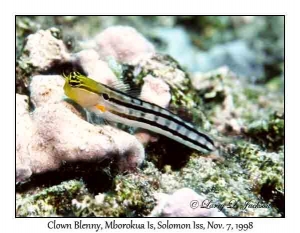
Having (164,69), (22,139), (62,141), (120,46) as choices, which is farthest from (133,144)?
(120,46)

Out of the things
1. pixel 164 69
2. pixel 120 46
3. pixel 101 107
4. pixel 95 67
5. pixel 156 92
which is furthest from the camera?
pixel 120 46

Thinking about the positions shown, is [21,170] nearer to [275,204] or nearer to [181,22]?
[275,204]

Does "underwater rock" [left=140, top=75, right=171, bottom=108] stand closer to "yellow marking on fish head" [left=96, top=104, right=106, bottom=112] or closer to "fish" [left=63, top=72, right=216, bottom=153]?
"fish" [left=63, top=72, right=216, bottom=153]

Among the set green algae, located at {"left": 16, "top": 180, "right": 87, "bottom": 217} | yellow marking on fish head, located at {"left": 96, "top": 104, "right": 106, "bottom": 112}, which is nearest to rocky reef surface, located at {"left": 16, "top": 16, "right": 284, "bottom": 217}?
green algae, located at {"left": 16, "top": 180, "right": 87, "bottom": 217}

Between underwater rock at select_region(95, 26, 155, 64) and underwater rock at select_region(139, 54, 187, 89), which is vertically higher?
underwater rock at select_region(95, 26, 155, 64)

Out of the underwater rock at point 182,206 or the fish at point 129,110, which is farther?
the fish at point 129,110

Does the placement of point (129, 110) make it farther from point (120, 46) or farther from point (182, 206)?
point (120, 46)

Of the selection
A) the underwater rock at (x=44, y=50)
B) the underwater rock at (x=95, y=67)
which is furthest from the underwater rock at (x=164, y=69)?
the underwater rock at (x=44, y=50)

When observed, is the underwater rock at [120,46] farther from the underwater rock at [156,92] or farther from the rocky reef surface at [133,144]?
the underwater rock at [156,92]
